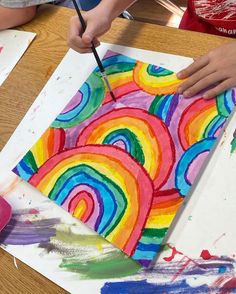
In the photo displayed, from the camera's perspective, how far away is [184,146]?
2.08 ft

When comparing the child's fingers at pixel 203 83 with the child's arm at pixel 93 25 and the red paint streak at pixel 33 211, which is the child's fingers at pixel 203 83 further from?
the red paint streak at pixel 33 211

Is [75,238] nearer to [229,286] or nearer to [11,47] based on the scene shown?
[229,286]

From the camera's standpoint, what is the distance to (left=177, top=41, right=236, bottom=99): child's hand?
0.68 meters

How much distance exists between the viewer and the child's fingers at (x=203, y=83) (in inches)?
26.9

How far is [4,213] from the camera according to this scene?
0.64 metres

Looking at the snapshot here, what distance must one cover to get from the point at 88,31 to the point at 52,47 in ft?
0.41

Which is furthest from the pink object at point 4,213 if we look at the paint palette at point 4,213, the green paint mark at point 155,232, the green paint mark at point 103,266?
the green paint mark at point 155,232

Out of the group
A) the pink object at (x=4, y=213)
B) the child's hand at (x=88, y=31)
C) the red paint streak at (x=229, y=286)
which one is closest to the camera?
the red paint streak at (x=229, y=286)

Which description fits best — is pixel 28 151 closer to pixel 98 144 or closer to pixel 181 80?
pixel 98 144

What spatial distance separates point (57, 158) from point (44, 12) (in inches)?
15.6

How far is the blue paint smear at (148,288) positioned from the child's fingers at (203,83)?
11.9 inches

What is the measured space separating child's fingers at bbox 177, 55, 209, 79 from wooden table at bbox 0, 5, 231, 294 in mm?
36

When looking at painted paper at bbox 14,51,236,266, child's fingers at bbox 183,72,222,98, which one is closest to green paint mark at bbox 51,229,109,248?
painted paper at bbox 14,51,236,266

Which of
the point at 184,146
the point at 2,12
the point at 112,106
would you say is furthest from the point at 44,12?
the point at 184,146
